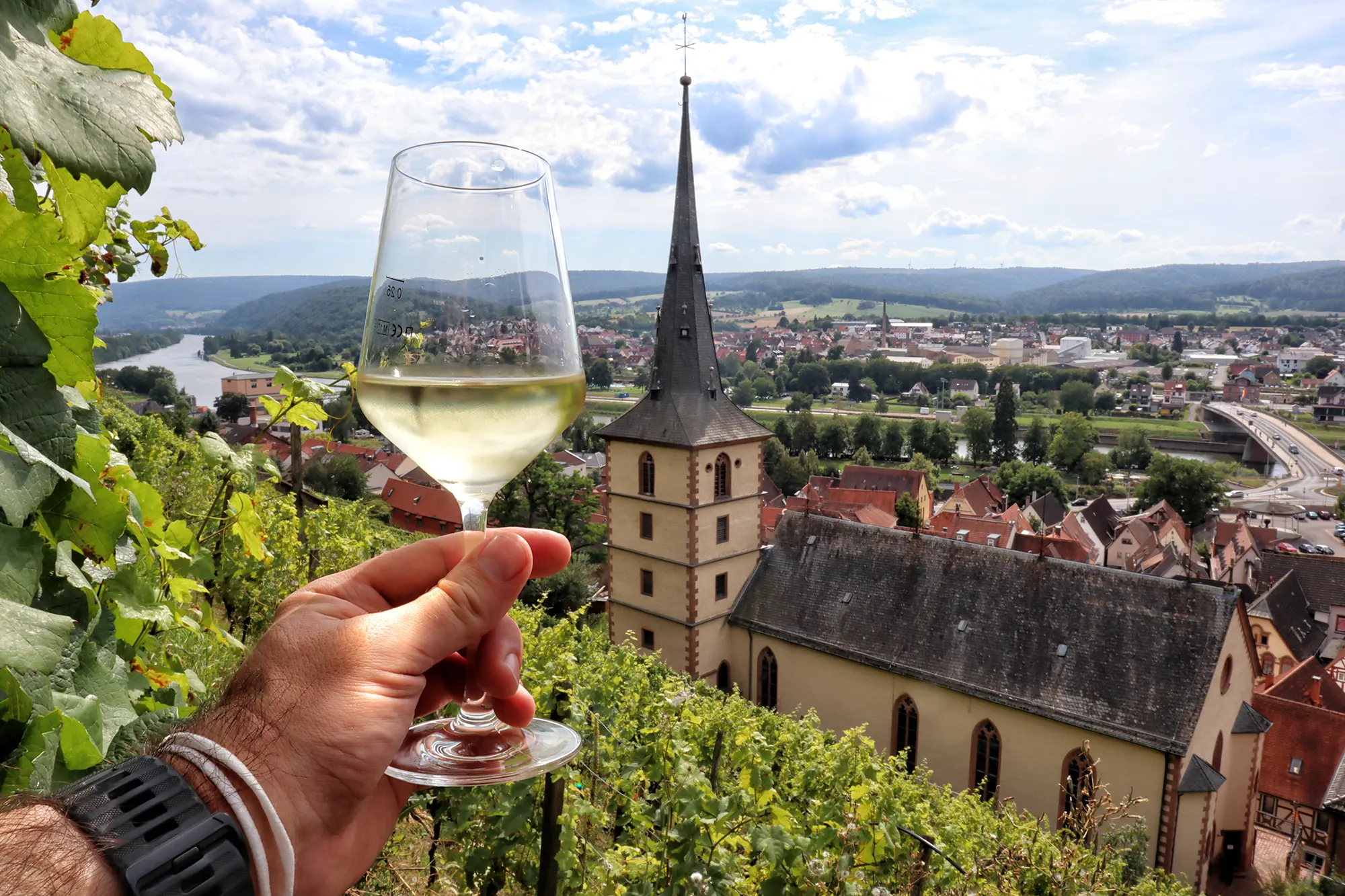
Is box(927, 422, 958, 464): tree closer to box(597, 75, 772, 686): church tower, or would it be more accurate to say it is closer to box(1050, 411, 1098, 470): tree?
box(1050, 411, 1098, 470): tree

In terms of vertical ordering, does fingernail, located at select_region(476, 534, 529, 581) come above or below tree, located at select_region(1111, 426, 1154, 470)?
above

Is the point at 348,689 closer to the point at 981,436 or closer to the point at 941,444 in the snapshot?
the point at 941,444

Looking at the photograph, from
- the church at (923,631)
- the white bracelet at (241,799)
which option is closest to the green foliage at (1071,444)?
the church at (923,631)

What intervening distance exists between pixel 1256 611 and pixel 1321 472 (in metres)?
59.4

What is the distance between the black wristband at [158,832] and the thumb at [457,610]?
41cm

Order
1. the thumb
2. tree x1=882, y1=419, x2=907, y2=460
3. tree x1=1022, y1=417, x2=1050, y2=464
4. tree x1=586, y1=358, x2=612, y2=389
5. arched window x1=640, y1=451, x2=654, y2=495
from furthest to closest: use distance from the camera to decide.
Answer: tree x1=1022, y1=417, x2=1050, y2=464 < tree x1=882, y1=419, x2=907, y2=460 < arched window x1=640, y1=451, x2=654, y2=495 < tree x1=586, y1=358, x2=612, y2=389 < the thumb

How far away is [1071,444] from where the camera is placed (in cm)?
7962

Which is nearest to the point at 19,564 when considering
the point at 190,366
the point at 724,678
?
the point at 724,678

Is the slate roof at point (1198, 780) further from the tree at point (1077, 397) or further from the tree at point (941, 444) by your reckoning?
the tree at point (1077, 397)

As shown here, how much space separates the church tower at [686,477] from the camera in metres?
20.1

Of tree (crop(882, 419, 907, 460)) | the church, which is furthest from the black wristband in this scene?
tree (crop(882, 419, 907, 460))

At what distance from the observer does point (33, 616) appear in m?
1.10

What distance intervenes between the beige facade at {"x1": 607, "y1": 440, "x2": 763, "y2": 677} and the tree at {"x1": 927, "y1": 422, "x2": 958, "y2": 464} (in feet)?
202

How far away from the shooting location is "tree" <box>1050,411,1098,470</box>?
79312mm
